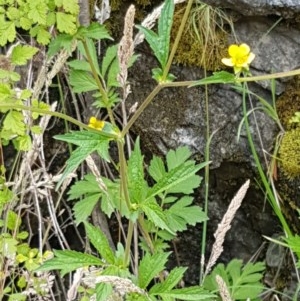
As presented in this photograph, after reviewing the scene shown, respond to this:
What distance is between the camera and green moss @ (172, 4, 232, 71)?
7.79 ft

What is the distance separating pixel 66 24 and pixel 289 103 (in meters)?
0.93

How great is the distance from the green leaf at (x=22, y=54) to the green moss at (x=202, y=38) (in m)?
0.58

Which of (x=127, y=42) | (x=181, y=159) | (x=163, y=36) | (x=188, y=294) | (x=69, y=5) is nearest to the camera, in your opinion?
(x=127, y=42)

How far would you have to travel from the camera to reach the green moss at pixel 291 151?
239 cm

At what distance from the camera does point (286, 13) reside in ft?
7.53

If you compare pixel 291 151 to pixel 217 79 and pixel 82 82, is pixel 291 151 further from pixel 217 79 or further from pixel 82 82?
pixel 217 79

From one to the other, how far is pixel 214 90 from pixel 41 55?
71cm

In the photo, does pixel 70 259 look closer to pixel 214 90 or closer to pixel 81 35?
pixel 81 35

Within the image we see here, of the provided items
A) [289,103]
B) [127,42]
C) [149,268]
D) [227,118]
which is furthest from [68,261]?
[289,103]

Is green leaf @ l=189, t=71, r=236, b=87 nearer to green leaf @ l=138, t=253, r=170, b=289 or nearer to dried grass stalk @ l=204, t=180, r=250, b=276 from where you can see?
dried grass stalk @ l=204, t=180, r=250, b=276

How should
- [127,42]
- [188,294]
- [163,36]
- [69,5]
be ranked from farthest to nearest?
[69,5]
[188,294]
[163,36]
[127,42]

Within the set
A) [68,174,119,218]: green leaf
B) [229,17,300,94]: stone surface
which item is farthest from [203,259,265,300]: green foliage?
[229,17,300,94]: stone surface

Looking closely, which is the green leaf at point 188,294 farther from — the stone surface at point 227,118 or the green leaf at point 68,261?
the stone surface at point 227,118

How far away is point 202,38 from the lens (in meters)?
2.41
